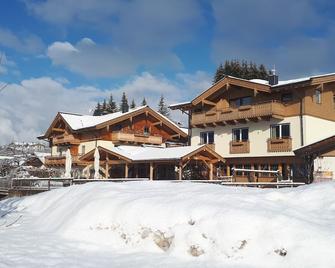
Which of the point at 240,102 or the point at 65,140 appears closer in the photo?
the point at 240,102

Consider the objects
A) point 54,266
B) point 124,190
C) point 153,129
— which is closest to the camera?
point 54,266

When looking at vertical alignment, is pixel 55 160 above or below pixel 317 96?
below

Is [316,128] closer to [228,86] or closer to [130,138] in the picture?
[228,86]

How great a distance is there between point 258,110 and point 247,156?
3.76 m

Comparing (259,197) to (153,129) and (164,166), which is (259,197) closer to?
(164,166)

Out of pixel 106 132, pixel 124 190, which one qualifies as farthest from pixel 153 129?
pixel 124 190

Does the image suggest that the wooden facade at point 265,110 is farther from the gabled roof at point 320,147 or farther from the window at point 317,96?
the gabled roof at point 320,147

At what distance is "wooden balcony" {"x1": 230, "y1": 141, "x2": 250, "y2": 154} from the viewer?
3403 cm

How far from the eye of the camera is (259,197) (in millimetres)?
12930

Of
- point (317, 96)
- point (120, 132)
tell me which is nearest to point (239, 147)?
point (317, 96)

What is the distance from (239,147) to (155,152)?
6.38 meters

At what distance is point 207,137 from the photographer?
37.7m

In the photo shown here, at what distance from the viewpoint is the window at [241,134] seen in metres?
34.6

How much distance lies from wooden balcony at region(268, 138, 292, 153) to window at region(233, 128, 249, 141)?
241 cm
